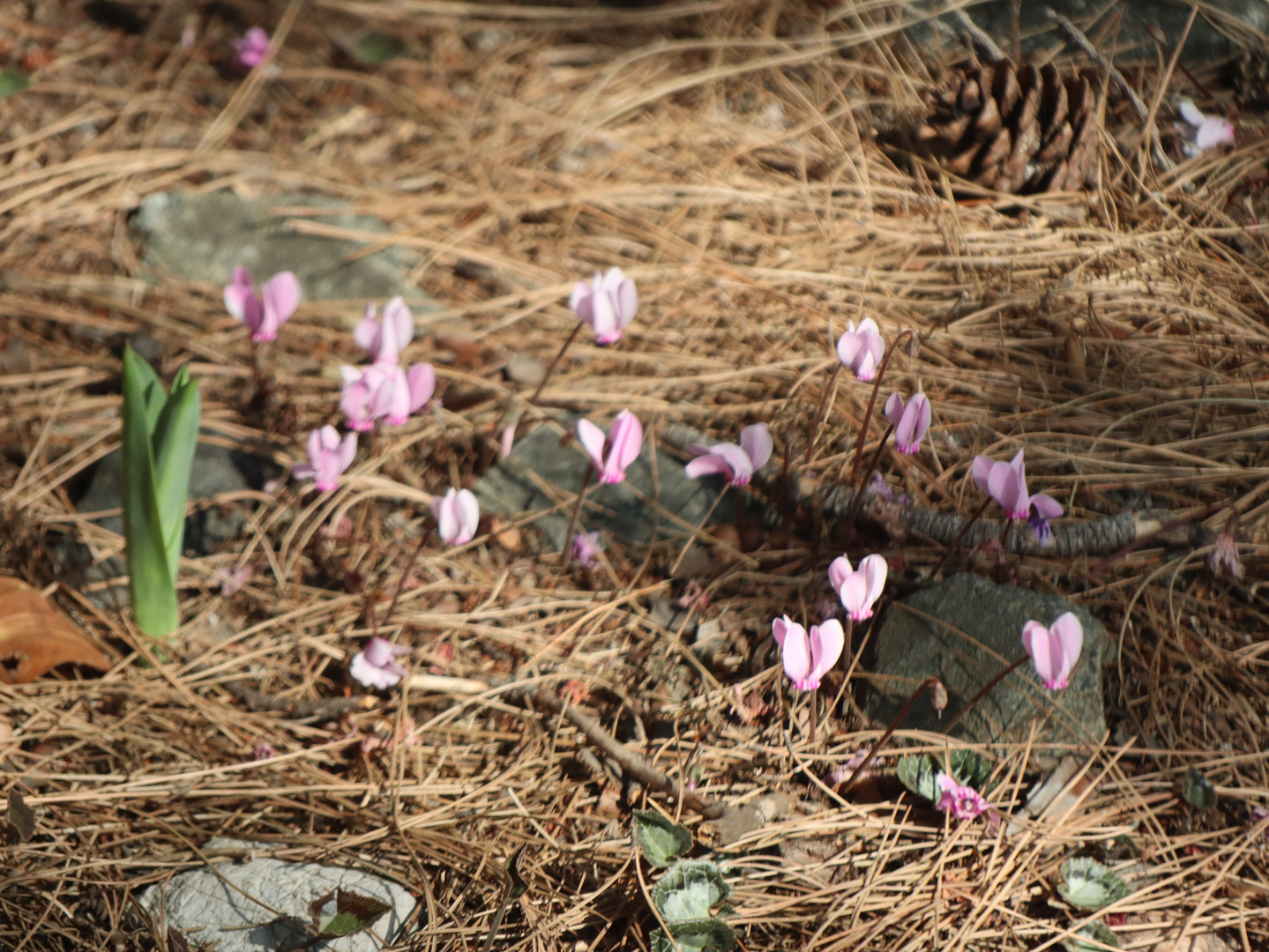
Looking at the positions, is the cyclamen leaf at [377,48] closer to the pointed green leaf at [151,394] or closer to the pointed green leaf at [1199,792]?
the pointed green leaf at [151,394]

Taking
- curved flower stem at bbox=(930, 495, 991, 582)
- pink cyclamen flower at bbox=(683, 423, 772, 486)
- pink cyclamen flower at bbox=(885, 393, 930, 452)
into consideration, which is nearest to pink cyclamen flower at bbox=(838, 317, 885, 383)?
pink cyclamen flower at bbox=(885, 393, 930, 452)

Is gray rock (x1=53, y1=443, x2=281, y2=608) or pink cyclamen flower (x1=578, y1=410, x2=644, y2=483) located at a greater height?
pink cyclamen flower (x1=578, y1=410, x2=644, y2=483)

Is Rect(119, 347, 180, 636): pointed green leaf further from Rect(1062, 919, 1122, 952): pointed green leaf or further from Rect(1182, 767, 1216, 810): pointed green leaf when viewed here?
Rect(1182, 767, 1216, 810): pointed green leaf

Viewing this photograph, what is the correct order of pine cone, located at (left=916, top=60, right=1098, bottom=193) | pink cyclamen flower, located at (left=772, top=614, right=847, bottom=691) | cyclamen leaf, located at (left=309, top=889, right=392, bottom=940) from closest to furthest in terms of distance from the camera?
1. cyclamen leaf, located at (left=309, top=889, right=392, bottom=940)
2. pink cyclamen flower, located at (left=772, top=614, right=847, bottom=691)
3. pine cone, located at (left=916, top=60, right=1098, bottom=193)

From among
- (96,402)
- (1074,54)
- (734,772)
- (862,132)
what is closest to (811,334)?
(862,132)

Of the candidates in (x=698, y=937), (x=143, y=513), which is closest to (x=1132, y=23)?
(x=698, y=937)

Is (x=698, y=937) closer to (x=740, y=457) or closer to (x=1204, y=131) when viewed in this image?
(x=740, y=457)
